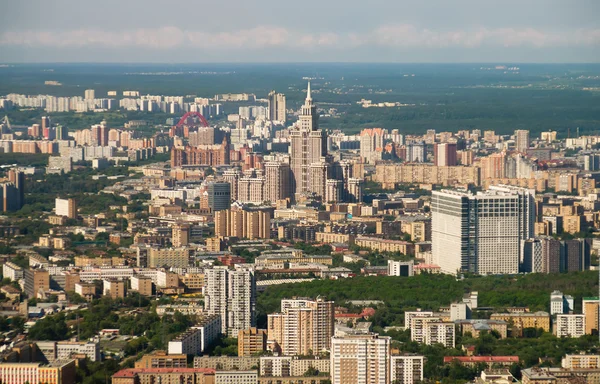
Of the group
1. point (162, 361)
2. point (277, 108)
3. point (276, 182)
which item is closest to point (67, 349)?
point (162, 361)

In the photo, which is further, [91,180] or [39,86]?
[39,86]

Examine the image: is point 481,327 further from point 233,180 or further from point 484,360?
point 233,180

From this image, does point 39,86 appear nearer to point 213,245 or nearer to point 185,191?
point 185,191

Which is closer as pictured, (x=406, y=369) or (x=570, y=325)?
(x=406, y=369)

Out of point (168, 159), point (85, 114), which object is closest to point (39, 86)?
point (85, 114)

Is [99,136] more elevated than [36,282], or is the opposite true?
[36,282]

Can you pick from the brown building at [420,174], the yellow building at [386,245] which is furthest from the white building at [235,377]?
the brown building at [420,174]
